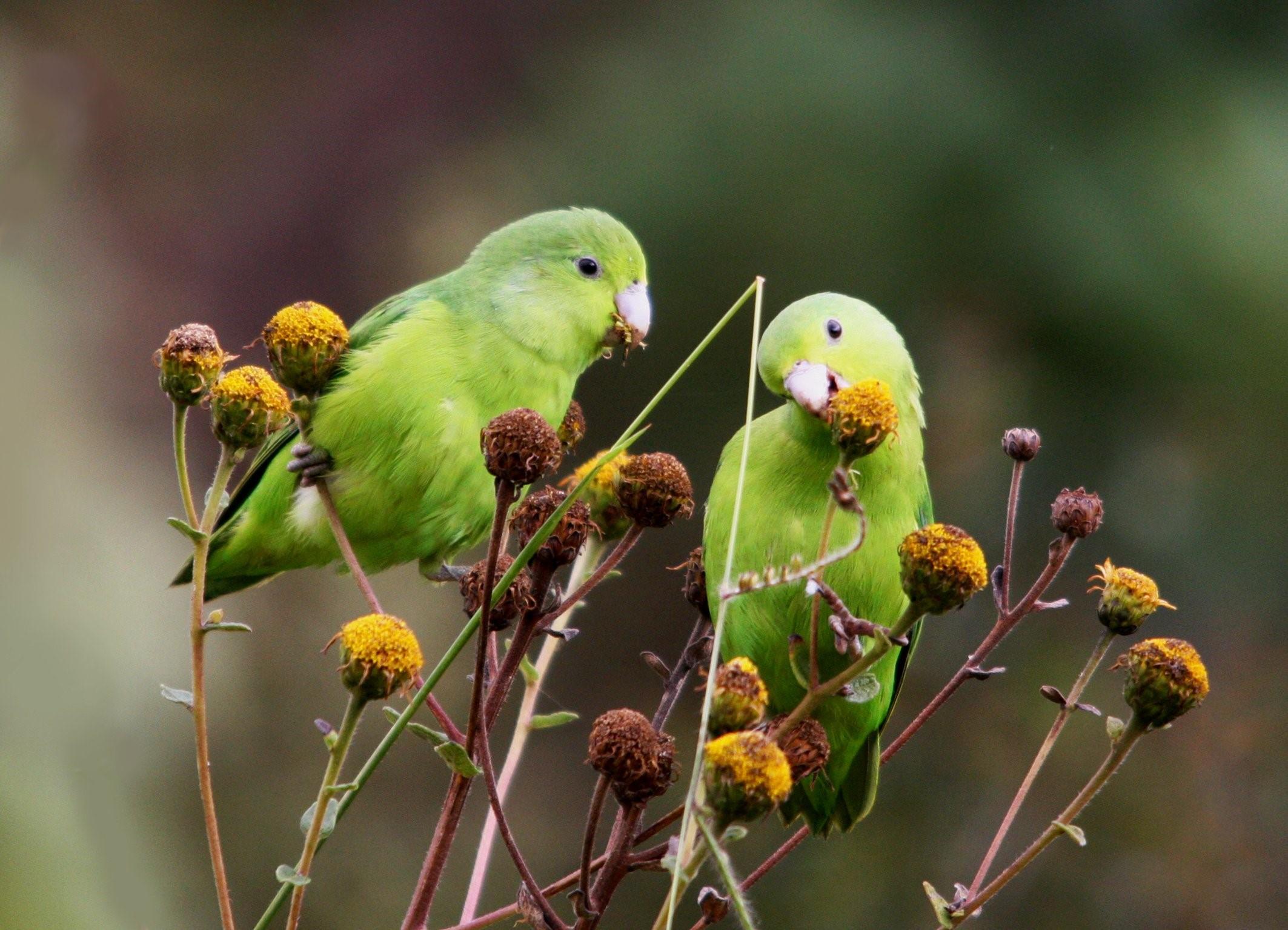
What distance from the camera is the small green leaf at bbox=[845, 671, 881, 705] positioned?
5.40ft

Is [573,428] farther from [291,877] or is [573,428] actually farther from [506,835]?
[291,877]

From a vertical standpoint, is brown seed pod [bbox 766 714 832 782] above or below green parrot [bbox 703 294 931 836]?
below

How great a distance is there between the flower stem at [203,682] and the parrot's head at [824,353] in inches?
43.7

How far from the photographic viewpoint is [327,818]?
1475 mm

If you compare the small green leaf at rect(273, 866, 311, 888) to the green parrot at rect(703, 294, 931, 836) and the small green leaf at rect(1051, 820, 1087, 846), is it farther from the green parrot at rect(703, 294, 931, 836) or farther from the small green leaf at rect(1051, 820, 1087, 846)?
the green parrot at rect(703, 294, 931, 836)

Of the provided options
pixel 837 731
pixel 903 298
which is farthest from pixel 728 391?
pixel 837 731

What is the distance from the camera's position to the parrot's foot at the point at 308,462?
8.55 ft

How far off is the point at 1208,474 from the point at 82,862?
174 inches

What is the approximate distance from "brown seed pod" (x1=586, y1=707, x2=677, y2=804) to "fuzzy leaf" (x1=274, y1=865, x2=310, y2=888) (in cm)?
35

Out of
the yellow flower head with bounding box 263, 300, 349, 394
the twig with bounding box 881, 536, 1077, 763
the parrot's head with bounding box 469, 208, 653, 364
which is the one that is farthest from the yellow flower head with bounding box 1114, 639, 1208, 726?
the parrot's head with bounding box 469, 208, 653, 364

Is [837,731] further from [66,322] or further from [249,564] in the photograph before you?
[66,322]

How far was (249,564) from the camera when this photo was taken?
3.18 metres

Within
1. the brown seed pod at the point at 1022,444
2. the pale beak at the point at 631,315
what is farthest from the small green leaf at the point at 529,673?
the pale beak at the point at 631,315

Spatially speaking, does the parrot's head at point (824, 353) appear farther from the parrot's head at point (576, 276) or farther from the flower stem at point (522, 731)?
the parrot's head at point (576, 276)
